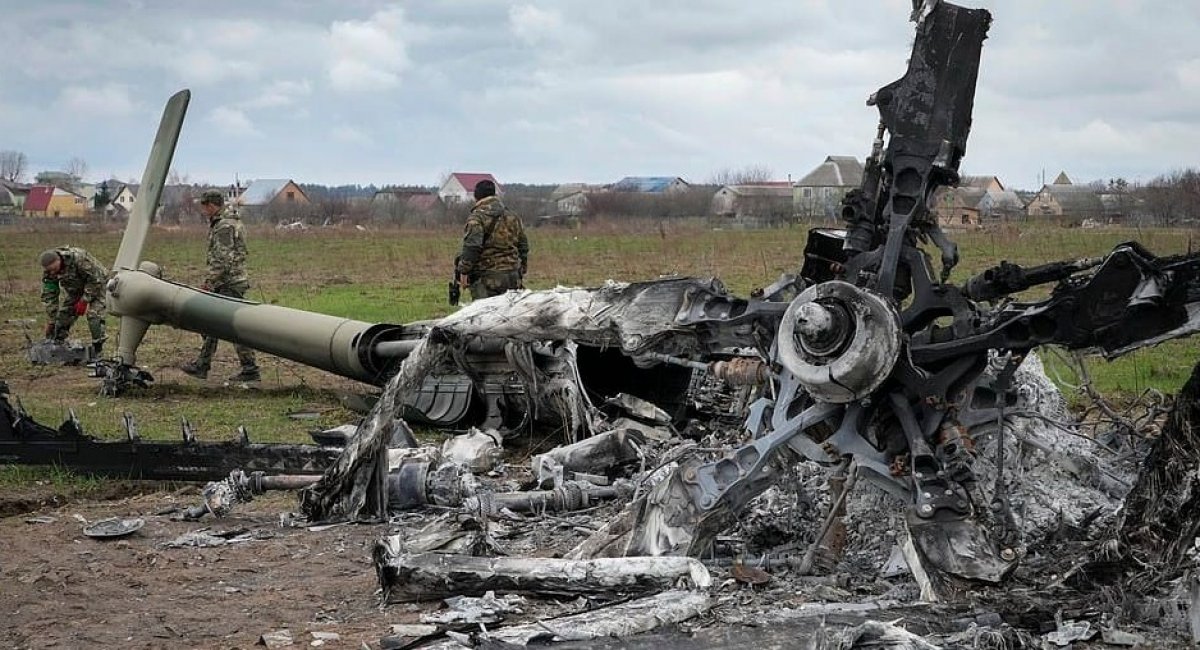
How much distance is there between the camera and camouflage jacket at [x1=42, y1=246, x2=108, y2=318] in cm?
1645

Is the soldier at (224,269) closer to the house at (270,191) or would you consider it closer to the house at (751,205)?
the house at (751,205)

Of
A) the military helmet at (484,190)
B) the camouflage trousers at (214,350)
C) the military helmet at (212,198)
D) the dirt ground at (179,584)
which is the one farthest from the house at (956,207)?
the military helmet at (212,198)

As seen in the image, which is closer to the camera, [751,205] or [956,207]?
[956,207]

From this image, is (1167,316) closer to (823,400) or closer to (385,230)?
(823,400)

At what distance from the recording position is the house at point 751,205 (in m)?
47.1

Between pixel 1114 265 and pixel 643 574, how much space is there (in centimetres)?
248

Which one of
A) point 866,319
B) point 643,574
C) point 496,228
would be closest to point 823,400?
point 866,319

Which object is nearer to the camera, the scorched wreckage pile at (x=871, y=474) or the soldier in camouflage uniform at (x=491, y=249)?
the scorched wreckage pile at (x=871, y=474)

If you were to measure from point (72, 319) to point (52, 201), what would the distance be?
255 feet

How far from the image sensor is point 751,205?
56.7 m

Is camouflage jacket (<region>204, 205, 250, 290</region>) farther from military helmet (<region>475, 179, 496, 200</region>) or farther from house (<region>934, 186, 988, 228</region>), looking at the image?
house (<region>934, 186, 988, 228</region>)

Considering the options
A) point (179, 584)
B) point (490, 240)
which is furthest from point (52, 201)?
point (179, 584)

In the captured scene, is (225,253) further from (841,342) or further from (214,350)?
(841,342)

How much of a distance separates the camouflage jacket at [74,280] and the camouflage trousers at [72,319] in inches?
1.9
